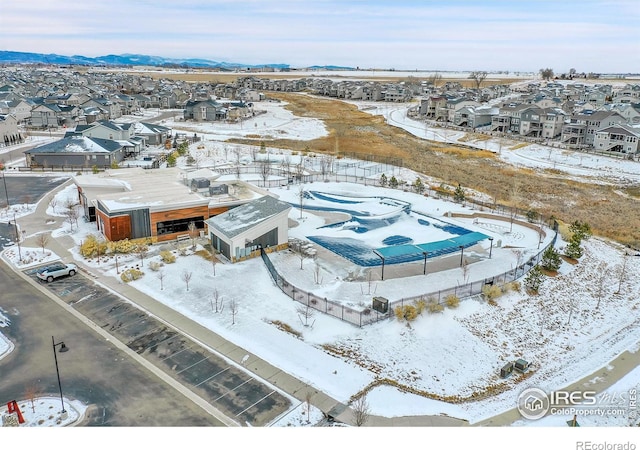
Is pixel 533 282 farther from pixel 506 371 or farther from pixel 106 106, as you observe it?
pixel 106 106

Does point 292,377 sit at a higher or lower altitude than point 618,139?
lower

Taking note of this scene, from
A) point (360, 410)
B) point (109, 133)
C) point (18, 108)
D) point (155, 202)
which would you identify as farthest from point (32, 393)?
point (18, 108)

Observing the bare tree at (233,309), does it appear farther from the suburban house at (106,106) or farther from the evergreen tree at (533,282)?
the suburban house at (106,106)

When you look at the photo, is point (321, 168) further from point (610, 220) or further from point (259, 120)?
point (259, 120)

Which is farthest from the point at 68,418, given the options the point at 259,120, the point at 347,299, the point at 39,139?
the point at 259,120

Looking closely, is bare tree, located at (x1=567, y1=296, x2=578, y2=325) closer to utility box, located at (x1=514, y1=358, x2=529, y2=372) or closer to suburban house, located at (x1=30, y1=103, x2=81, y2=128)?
utility box, located at (x1=514, y1=358, x2=529, y2=372)

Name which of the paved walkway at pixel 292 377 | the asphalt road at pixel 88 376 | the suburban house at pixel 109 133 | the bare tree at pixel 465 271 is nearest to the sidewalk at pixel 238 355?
the paved walkway at pixel 292 377
